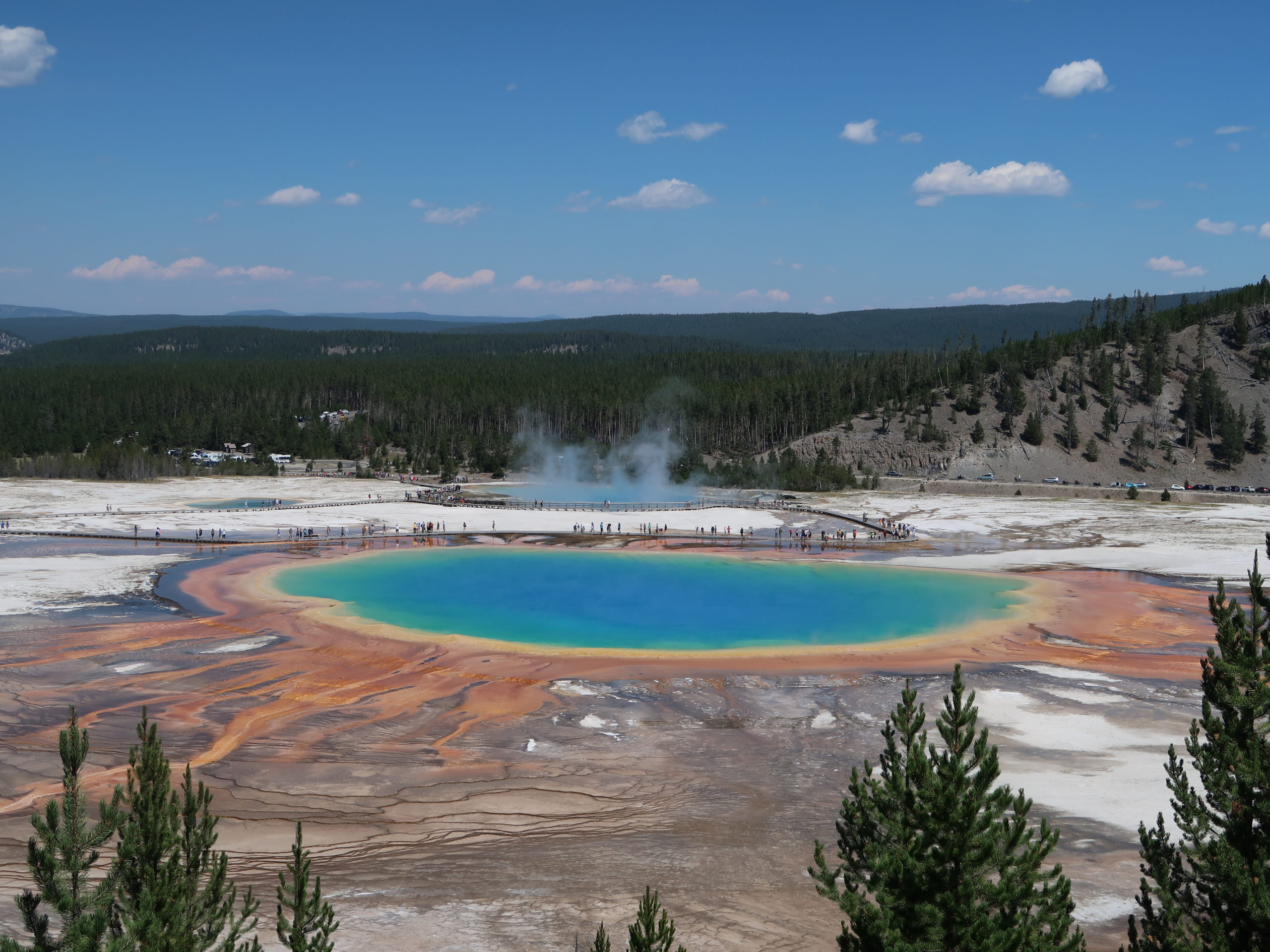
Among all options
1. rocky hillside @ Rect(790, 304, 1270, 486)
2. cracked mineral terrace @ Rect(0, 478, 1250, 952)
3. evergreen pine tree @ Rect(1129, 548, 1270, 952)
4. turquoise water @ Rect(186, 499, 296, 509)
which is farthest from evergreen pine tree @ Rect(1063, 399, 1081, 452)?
evergreen pine tree @ Rect(1129, 548, 1270, 952)

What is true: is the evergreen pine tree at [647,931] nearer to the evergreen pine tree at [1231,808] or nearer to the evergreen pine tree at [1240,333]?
the evergreen pine tree at [1231,808]

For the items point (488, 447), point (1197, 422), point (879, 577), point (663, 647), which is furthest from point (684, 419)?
point (663, 647)

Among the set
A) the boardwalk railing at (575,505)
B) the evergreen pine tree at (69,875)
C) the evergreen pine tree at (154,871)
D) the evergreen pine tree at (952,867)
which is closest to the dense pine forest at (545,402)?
the boardwalk railing at (575,505)

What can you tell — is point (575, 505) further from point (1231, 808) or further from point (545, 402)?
point (1231, 808)

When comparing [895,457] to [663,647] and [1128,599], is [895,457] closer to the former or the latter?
[1128,599]

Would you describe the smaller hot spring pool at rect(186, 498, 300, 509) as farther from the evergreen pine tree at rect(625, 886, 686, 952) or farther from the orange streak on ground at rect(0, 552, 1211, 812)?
the evergreen pine tree at rect(625, 886, 686, 952)

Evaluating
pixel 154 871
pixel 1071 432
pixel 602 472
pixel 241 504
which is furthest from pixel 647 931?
pixel 1071 432
